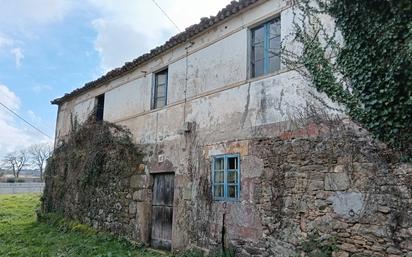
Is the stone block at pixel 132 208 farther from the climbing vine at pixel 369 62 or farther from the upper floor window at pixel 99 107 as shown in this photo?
the climbing vine at pixel 369 62

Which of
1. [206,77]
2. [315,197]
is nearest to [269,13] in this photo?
[206,77]

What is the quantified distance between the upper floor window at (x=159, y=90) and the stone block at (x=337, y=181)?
18.0 ft

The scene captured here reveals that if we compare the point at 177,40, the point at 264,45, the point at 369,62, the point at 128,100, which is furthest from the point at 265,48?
the point at 128,100

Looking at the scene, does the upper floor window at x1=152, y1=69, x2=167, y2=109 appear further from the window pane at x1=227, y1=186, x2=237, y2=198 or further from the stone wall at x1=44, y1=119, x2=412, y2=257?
the window pane at x1=227, y1=186, x2=237, y2=198

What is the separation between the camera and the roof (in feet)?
25.2

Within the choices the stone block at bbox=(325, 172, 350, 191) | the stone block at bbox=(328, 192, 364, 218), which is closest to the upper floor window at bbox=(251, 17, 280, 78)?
the stone block at bbox=(325, 172, 350, 191)

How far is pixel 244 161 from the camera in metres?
7.21

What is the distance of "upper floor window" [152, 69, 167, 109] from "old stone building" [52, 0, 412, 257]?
31 millimetres

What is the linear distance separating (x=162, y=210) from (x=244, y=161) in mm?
3243

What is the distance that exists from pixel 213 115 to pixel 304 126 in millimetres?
2401

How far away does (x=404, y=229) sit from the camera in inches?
192

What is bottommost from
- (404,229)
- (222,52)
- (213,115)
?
(404,229)

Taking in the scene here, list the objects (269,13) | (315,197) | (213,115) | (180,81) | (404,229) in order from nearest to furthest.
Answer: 1. (404,229)
2. (315,197)
3. (269,13)
4. (213,115)
5. (180,81)

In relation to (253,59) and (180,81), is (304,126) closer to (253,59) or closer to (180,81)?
(253,59)
